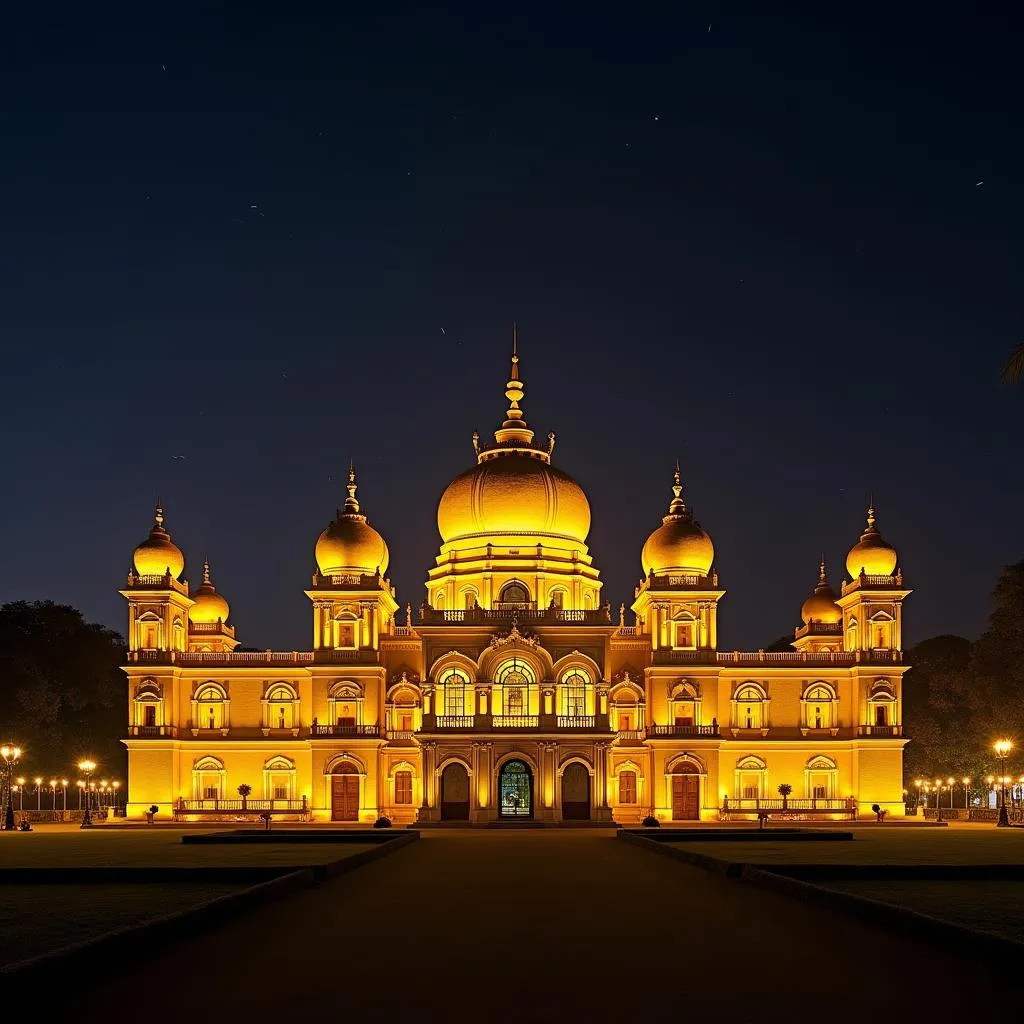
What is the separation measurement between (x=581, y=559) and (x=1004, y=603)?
20.6 m

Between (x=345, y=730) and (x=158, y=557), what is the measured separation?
13.5m

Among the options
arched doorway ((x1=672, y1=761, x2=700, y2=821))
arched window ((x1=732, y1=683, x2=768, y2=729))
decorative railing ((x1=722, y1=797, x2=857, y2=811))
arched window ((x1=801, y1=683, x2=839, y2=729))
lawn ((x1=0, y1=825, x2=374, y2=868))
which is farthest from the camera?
arched window ((x1=801, y1=683, x2=839, y2=729))

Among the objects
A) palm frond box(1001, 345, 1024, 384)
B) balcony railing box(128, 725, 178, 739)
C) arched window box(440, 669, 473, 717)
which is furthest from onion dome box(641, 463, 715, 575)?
palm frond box(1001, 345, 1024, 384)

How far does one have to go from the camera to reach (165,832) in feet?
190

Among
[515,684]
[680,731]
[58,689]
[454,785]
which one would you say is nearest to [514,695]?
[515,684]

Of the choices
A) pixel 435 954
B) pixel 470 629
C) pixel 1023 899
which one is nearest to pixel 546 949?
pixel 435 954

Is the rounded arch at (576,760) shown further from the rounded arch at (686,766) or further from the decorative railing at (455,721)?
the decorative railing at (455,721)

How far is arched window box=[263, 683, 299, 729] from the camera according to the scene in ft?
242

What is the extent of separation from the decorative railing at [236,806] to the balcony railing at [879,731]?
1050 inches

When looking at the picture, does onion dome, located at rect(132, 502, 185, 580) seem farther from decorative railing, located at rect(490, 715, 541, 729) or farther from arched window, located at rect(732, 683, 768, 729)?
arched window, located at rect(732, 683, 768, 729)

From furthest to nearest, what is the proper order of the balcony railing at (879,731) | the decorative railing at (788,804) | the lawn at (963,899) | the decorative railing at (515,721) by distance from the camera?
1. the balcony railing at (879,731)
2. the decorative railing at (788,804)
3. the decorative railing at (515,721)
4. the lawn at (963,899)

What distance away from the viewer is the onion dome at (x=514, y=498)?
76000 millimetres

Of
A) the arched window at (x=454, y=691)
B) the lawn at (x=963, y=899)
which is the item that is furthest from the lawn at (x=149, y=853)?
the arched window at (x=454, y=691)

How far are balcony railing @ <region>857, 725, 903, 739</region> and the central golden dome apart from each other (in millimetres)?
16858
